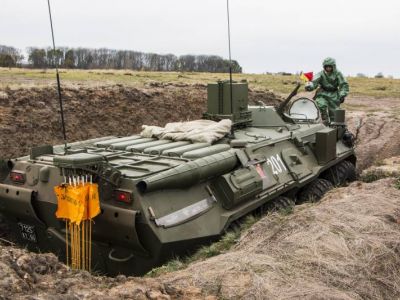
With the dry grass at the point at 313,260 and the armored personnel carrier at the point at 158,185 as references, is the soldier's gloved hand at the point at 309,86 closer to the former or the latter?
the armored personnel carrier at the point at 158,185

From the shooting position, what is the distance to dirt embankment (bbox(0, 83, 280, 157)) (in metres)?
12.5

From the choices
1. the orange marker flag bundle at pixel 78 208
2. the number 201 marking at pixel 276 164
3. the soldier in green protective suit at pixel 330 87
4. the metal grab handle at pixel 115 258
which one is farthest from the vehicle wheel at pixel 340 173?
the orange marker flag bundle at pixel 78 208

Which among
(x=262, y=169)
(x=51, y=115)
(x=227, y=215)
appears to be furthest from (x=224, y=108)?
(x=51, y=115)

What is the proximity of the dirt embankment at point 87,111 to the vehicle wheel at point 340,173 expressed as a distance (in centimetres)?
632

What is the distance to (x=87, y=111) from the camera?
569 inches

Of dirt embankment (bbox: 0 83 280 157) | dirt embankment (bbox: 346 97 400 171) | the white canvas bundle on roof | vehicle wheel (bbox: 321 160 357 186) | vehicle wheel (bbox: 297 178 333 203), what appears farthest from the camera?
dirt embankment (bbox: 346 97 400 171)

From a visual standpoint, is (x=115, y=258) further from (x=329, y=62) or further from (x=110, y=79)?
(x=110, y=79)

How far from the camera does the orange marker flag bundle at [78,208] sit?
559 cm

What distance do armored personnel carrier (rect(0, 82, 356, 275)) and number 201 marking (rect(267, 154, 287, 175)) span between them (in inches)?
0.7

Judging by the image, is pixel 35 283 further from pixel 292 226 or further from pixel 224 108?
pixel 224 108

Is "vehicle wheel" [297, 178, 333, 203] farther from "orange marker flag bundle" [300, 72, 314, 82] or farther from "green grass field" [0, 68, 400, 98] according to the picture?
"green grass field" [0, 68, 400, 98]

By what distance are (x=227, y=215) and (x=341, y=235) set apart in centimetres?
167

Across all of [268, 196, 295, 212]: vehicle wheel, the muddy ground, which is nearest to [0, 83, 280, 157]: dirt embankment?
[268, 196, 295, 212]: vehicle wheel

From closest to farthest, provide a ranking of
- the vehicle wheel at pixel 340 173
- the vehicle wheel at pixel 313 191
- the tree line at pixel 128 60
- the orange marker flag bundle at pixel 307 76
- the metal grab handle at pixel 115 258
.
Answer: the metal grab handle at pixel 115 258 < the vehicle wheel at pixel 313 191 < the vehicle wheel at pixel 340 173 < the orange marker flag bundle at pixel 307 76 < the tree line at pixel 128 60
